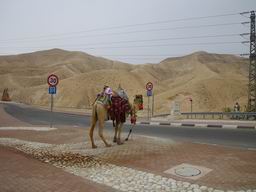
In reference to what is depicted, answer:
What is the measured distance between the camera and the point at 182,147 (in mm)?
11469

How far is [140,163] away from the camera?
880 cm

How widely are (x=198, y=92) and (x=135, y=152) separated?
192 ft

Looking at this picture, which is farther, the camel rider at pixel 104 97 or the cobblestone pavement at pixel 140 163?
the camel rider at pixel 104 97

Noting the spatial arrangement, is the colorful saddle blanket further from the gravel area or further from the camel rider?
the gravel area

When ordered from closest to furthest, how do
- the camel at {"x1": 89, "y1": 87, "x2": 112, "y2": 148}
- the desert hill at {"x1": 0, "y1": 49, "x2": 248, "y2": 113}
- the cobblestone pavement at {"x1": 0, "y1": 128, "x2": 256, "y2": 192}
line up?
the cobblestone pavement at {"x1": 0, "y1": 128, "x2": 256, "y2": 192} < the camel at {"x1": 89, "y1": 87, "x2": 112, "y2": 148} < the desert hill at {"x1": 0, "y1": 49, "x2": 248, "y2": 113}

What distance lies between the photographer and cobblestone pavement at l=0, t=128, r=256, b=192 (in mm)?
6879

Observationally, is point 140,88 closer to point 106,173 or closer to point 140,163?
point 140,163

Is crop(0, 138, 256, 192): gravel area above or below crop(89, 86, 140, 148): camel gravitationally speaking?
below

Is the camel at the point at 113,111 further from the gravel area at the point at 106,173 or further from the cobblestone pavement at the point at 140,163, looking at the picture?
the gravel area at the point at 106,173

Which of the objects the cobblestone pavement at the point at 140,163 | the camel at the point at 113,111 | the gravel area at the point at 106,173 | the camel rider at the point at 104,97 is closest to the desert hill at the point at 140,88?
the camel at the point at 113,111

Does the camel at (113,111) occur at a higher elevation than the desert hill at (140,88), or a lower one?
lower

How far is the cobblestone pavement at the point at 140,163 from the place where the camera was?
6879mm

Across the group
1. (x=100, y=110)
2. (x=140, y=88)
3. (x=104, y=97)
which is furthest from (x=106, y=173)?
(x=140, y=88)

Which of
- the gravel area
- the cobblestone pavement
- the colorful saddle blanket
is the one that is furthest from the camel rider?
the gravel area
